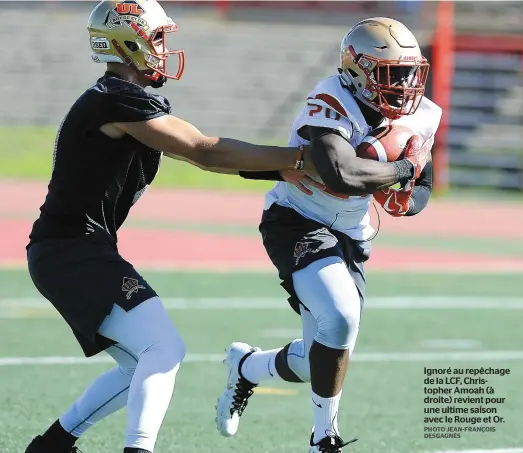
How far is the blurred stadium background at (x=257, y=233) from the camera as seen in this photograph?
678 cm

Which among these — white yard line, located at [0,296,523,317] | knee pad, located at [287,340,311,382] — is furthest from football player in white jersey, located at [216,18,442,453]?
white yard line, located at [0,296,523,317]

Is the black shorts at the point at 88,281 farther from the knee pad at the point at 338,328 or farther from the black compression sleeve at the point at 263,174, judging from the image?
the knee pad at the point at 338,328

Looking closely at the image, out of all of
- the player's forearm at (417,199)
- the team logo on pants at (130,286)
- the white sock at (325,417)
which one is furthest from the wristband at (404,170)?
the team logo on pants at (130,286)

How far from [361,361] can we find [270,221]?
2671 millimetres

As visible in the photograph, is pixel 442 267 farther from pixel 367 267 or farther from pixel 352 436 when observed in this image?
pixel 352 436

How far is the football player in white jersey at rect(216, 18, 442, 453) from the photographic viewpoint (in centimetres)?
528

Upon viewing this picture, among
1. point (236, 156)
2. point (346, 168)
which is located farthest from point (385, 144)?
point (236, 156)

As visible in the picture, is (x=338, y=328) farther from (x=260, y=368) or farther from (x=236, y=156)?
(x=260, y=368)

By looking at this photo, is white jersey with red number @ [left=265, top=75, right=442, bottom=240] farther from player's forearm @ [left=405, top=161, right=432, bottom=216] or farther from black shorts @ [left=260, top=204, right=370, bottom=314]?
player's forearm @ [left=405, top=161, right=432, bottom=216]

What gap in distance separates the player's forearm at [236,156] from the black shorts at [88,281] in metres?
0.55

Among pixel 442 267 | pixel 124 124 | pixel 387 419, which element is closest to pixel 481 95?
pixel 442 267

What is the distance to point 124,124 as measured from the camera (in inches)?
186

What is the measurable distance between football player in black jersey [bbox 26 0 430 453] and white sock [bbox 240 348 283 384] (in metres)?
1.25

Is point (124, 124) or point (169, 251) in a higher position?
point (124, 124)
